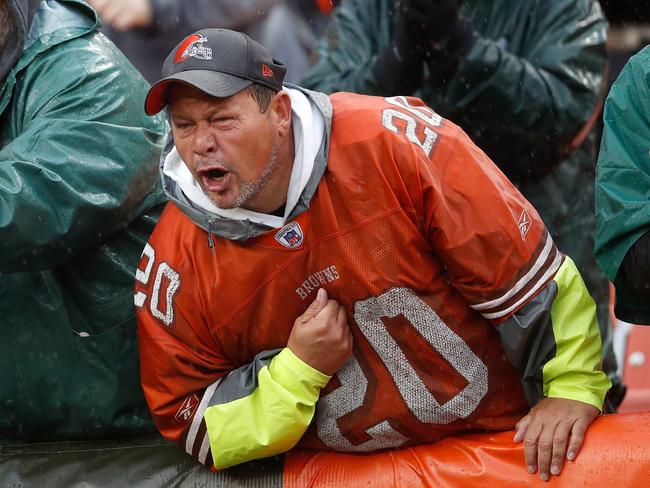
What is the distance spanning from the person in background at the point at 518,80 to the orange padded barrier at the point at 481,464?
5.18 feet

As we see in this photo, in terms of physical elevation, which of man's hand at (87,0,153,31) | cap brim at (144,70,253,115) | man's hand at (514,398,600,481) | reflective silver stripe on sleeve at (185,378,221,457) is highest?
cap brim at (144,70,253,115)

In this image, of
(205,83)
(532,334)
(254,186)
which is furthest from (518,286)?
(205,83)

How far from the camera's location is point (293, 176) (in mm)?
3434

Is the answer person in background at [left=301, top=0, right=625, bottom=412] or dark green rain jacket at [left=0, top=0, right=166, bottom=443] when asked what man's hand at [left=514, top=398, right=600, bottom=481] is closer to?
dark green rain jacket at [left=0, top=0, right=166, bottom=443]

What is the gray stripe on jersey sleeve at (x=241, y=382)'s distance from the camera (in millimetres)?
3547

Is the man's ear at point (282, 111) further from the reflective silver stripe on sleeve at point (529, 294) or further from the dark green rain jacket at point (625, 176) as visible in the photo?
the dark green rain jacket at point (625, 176)

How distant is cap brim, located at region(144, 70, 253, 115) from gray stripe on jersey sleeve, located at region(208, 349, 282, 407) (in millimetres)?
764

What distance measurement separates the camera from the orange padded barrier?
11.0ft

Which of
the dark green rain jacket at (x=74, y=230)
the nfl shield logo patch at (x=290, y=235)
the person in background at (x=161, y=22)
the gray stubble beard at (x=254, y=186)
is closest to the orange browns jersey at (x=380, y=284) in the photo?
the nfl shield logo patch at (x=290, y=235)

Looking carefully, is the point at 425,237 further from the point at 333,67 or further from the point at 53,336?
the point at 333,67

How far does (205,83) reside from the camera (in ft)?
10.8

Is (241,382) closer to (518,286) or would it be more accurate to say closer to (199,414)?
(199,414)

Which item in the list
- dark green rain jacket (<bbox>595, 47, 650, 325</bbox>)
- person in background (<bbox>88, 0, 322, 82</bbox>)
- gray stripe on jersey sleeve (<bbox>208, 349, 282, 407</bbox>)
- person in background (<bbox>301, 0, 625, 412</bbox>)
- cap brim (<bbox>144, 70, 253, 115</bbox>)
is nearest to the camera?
cap brim (<bbox>144, 70, 253, 115</bbox>)

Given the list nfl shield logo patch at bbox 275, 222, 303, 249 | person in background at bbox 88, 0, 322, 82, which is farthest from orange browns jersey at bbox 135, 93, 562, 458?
person in background at bbox 88, 0, 322, 82
